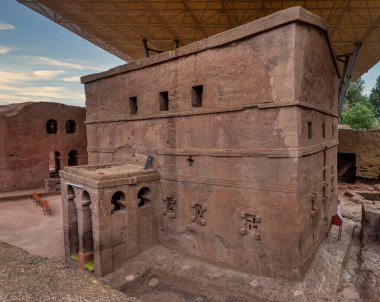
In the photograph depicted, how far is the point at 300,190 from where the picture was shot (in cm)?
692

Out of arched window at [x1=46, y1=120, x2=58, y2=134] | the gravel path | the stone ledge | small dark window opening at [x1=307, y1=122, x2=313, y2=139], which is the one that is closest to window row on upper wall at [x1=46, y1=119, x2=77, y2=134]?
arched window at [x1=46, y1=120, x2=58, y2=134]

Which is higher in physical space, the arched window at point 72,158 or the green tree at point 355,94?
the green tree at point 355,94

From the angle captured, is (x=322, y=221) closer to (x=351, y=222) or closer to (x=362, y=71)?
(x=351, y=222)

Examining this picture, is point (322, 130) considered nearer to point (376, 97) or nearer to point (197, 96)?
point (197, 96)

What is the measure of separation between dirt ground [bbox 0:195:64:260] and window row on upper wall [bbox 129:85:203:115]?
6.37 m

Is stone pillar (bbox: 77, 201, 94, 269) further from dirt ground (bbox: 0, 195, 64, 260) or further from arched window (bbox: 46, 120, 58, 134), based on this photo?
arched window (bbox: 46, 120, 58, 134)

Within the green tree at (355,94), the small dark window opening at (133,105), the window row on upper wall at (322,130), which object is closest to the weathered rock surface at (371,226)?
the window row on upper wall at (322,130)

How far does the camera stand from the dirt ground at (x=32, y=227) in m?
10.8

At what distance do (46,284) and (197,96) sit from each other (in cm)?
719

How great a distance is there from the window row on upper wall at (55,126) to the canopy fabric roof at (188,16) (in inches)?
275

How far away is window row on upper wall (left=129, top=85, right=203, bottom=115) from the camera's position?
29.0ft

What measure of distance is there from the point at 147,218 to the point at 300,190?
17.1 feet

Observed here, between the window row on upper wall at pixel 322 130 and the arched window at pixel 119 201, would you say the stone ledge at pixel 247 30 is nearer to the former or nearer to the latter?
the window row on upper wall at pixel 322 130

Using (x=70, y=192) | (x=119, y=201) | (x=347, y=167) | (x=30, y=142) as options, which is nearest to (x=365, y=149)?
(x=347, y=167)
